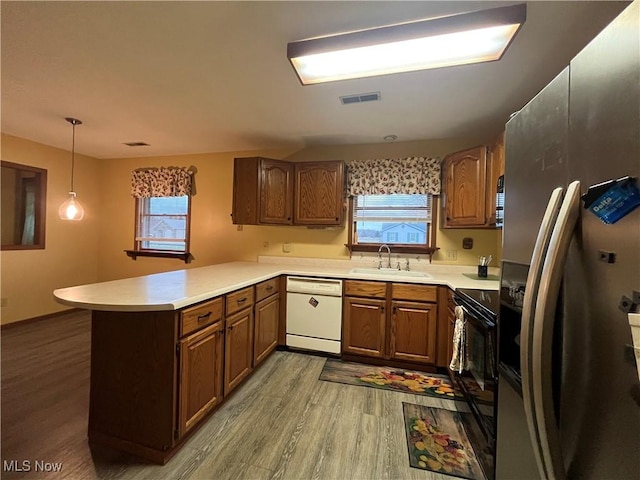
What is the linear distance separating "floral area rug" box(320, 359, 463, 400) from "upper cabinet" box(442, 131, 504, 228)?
57.5 inches

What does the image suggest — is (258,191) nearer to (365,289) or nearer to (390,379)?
(365,289)

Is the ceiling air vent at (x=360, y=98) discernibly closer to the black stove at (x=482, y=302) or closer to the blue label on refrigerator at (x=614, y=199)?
the black stove at (x=482, y=302)

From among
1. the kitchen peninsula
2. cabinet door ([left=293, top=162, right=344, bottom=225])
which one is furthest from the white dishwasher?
the kitchen peninsula

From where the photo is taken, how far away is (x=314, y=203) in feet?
10.6

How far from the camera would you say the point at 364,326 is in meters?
2.74

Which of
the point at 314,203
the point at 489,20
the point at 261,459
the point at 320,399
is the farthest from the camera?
the point at 314,203

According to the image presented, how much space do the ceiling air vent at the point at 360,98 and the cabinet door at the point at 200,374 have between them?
1975mm

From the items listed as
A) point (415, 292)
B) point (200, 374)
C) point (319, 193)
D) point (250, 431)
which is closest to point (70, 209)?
point (200, 374)

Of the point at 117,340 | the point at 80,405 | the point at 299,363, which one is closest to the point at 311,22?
the point at 117,340

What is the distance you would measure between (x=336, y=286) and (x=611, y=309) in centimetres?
230

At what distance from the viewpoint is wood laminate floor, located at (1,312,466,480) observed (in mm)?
1499

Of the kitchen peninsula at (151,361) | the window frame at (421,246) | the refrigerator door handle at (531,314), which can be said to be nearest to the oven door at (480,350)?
the refrigerator door handle at (531,314)

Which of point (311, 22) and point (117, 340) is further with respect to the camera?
point (117, 340)

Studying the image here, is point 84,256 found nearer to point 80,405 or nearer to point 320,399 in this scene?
point 80,405
